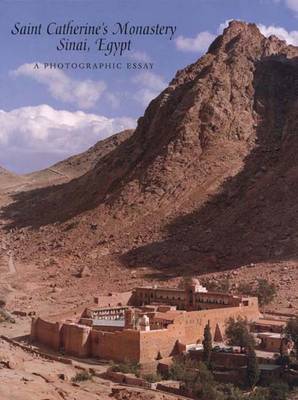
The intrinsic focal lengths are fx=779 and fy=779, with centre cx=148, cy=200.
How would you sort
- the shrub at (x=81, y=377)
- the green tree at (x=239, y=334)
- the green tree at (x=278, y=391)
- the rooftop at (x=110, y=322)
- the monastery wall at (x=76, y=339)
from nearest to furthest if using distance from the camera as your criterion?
the green tree at (x=278, y=391) → the shrub at (x=81, y=377) → the green tree at (x=239, y=334) → the monastery wall at (x=76, y=339) → the rooftop at (x=110, y=322)

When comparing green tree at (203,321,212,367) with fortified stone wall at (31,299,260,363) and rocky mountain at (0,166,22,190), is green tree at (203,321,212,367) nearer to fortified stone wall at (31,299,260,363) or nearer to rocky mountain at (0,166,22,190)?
fortified stone wall at (31,299,260,363)

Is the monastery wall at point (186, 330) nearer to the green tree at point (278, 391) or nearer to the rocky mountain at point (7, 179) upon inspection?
the green tree at point (278, 391)

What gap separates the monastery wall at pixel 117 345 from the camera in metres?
35.2

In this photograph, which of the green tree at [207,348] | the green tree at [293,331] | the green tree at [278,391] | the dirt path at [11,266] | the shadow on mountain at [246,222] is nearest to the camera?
the green tree at [278,391]

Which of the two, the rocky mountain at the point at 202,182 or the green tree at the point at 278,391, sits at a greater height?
the rocky mountain at the point at 202,182

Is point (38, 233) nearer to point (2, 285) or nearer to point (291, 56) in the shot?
point (2, 285)

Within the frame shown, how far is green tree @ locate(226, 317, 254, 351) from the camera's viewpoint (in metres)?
35.6

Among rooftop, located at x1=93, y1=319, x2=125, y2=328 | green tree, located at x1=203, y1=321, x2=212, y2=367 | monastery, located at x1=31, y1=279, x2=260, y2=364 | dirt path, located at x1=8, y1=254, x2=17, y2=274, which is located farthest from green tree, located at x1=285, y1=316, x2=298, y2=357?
dirt path, located at x1=8, y1=254, x2=17, y2=274

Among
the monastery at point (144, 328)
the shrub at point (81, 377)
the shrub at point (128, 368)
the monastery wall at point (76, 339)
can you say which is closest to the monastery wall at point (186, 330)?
the monastery at point (144, 328)

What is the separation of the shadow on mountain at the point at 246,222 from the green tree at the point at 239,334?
18.1m

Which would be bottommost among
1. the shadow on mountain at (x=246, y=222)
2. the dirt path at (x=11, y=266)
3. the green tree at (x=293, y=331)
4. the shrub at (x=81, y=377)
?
the shrub at (x=81, y=377)

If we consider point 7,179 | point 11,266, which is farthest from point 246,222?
point 7,179

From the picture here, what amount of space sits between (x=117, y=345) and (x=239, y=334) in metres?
5.73

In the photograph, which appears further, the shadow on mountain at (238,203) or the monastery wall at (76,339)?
the shadow on mountain at (238,203)
